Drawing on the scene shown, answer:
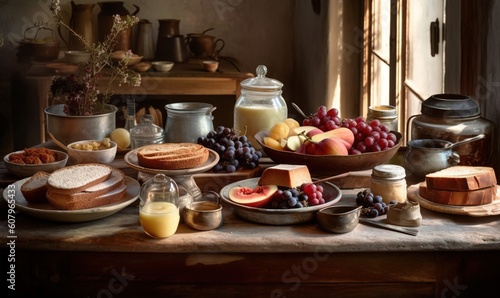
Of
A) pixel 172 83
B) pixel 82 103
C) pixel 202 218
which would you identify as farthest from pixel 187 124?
pixel 172 83

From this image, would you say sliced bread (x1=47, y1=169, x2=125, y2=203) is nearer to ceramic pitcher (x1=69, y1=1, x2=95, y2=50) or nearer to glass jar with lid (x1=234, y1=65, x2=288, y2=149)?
glass jar with lid (x1=234, y1=65, x2=288, y2=149)

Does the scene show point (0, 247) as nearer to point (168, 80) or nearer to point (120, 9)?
point (168, 80)

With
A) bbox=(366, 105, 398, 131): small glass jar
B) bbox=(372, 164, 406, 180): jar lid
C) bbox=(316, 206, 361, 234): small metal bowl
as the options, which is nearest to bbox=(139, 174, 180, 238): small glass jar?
bbox=(316, 206, 361, 234): small metal bowl

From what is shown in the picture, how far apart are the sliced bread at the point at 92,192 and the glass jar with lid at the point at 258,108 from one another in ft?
2.08

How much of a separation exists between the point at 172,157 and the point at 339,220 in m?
0.54

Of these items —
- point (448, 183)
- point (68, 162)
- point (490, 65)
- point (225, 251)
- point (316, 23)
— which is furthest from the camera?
point (316, 23)

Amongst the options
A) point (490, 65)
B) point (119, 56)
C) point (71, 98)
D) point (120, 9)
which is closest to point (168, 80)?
point (119, 56)

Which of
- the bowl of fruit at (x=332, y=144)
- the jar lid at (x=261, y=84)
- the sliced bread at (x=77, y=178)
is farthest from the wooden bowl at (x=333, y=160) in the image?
the sliced bread at (x=77, y=178)

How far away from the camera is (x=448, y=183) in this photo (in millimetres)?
2195

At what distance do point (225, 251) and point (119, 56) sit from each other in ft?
11.4

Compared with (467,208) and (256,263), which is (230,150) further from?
(467,208)

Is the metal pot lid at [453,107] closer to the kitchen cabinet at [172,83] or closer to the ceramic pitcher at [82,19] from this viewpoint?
the kitchen cabinet at [172,83]

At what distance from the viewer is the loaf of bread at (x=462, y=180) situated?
216 centimetres

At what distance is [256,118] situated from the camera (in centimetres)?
274
